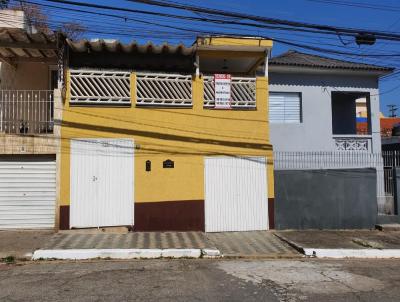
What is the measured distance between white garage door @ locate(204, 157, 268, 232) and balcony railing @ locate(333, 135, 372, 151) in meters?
4.39

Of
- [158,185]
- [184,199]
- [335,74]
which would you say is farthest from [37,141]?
[335,74]

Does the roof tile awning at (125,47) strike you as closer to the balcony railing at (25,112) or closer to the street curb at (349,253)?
the balcony railing at (25,112)

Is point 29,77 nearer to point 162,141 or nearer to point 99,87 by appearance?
point 99,87

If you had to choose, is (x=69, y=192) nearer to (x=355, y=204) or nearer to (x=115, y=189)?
(x=115, y=189)

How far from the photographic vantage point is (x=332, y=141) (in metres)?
16.6

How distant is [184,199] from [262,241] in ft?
7.98

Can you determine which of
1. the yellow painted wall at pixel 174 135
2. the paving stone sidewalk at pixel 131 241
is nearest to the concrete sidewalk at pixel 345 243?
the yellow painted wall at pixel 174 135

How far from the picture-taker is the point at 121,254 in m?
10.0

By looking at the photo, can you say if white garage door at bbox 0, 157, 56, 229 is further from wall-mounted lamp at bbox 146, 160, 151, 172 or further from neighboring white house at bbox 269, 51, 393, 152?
neighboring white house at bbox 269, 51, 393, 152

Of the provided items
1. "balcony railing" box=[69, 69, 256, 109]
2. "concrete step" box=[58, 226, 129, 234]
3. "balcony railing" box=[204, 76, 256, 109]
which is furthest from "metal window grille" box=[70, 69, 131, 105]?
"concrete step" box=[58, 226, 129, 234]

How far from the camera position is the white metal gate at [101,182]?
40.6ft

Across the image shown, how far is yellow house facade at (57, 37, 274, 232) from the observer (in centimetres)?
1252

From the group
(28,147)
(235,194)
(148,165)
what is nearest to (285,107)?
(235,194)

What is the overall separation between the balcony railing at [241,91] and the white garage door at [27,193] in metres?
4.78
